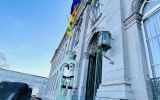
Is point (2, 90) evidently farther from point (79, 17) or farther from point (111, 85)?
point (79, 17)

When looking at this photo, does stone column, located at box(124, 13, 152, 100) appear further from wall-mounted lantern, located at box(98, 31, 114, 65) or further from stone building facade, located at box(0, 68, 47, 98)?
stone building facade, located at box(0, 68, 47, 98)

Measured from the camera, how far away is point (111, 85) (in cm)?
370

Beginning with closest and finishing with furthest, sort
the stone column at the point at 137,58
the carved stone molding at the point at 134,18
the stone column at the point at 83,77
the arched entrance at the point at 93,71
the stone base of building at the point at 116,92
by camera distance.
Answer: the stone column at the point at 137,58
the stone base of building at the point at 116,92
the carved stone molding at the point at 134,18
the arched entrance at the point at 93,71
the stone column at the point at 83,77

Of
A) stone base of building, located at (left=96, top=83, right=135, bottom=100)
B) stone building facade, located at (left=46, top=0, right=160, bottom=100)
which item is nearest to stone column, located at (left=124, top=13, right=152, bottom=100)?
stone building facade, located at (left=46, top=0, right=160, bottom=100)

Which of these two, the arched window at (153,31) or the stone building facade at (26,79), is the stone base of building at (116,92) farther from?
the stone building facade at (26,79)

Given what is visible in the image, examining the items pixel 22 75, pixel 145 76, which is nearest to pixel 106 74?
pixel 145 76

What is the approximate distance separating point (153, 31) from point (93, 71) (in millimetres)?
3556

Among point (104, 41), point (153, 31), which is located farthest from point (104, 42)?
point (153, 31)

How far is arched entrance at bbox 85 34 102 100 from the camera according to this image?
5698 mm

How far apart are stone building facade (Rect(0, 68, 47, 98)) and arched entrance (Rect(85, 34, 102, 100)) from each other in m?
29.7

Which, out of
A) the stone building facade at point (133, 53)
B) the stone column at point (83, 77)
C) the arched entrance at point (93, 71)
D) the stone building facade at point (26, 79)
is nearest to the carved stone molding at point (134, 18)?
the stone building facade at point (133, 53)

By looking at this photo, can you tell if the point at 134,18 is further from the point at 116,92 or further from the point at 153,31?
the point at 116,92

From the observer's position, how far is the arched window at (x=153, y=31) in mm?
3115

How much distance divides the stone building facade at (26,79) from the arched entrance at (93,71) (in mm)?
29655
